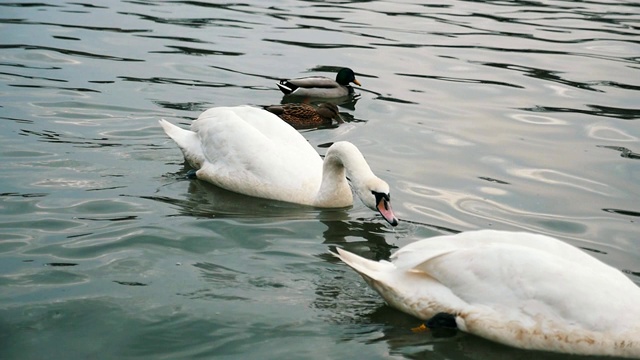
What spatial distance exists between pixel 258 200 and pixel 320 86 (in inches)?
219

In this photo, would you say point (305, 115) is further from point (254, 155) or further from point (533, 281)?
point (533, 281)

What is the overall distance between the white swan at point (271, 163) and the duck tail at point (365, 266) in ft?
6.18

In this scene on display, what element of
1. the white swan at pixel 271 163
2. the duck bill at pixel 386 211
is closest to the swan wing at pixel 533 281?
the duck bill at pixel 386 211

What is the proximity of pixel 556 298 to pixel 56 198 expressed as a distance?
4.75 metres

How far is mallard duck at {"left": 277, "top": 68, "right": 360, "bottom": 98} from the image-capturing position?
48.4ft

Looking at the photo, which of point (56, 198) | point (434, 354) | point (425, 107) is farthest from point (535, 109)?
point (434, 354)

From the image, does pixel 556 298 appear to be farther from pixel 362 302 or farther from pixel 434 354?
pixel 362 302

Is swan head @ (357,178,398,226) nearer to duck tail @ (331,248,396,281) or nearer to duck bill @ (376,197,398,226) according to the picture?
duck bill @ (376,197,398,226)

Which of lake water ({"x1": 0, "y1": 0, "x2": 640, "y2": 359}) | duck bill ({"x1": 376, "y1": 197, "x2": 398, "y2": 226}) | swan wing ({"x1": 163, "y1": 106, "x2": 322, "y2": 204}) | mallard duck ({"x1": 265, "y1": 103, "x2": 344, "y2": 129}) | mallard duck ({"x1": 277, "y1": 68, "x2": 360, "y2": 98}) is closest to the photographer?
lake water ({"x1": 0, "y1": 0, "x2": 640, "y2": 359})

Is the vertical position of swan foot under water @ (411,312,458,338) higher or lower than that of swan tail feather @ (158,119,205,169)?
lower

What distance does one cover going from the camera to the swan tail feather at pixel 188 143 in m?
10.8

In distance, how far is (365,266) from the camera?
23.0 feet

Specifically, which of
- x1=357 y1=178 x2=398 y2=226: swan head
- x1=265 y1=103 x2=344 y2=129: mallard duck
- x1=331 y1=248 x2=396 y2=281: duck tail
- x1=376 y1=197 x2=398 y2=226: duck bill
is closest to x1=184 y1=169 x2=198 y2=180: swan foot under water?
x1=357 y1=178 x2=398 y2=226: swan head

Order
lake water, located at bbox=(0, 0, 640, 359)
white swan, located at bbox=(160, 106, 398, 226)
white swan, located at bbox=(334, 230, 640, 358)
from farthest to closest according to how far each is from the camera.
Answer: white swan, located at bbox=(160, 106, 398, 226) < lake water, located at bbox=(0, 0, 640, 359) < white swan, located at bbox=(334, 230, 640, 358)
